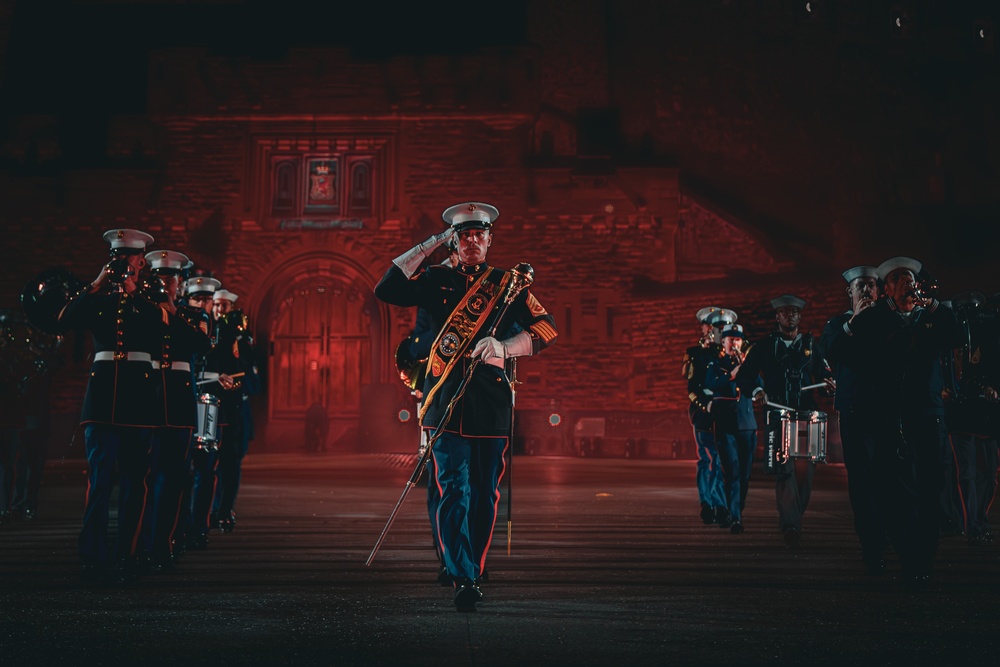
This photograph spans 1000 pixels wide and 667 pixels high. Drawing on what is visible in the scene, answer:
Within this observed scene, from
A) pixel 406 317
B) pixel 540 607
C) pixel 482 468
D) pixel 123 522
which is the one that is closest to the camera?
pixel 540 607

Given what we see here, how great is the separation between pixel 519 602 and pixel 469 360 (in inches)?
47.3

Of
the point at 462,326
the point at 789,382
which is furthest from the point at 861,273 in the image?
the point at 462,326

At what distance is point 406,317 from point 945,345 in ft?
61.9

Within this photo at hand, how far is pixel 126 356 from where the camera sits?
546 centimetres

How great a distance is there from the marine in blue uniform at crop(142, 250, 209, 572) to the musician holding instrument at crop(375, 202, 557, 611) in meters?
1.38

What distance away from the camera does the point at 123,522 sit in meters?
5.38

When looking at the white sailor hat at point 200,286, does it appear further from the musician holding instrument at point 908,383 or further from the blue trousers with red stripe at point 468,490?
the musician holding instrument at point 908,383

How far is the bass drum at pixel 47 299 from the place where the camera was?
5465 mm

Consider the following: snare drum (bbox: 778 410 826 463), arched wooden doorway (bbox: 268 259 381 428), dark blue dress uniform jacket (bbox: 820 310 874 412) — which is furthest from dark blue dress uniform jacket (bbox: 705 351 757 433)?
arched wooden doorway (bbox: 268 259 381 428)

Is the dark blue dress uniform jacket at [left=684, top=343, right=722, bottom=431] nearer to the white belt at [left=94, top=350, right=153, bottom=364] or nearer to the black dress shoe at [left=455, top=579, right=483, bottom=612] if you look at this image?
the black dress shoe at [left=455, top=579, right=483, bottom=612]

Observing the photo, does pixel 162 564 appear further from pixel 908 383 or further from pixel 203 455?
pixel 908 383

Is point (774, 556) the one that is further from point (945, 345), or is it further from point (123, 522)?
point (123, 522)

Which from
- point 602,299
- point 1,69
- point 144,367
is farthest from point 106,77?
point 144,367

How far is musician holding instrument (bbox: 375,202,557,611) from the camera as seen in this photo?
190 inches
